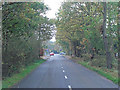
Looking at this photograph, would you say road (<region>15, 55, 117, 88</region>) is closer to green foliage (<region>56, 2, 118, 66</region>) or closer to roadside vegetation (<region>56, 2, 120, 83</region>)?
roadside vegetation (<region>56, 2, 120, 83</region>)

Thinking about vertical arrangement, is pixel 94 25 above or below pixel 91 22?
below

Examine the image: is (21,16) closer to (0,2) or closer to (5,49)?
(0,2)

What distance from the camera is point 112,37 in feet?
90.7

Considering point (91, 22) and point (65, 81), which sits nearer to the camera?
point (65, 81)

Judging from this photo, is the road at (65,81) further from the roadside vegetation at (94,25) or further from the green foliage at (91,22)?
the green foliage at (91,22)

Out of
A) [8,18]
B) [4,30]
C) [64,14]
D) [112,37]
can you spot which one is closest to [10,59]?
[4,30]

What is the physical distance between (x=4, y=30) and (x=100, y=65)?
15.9 meters

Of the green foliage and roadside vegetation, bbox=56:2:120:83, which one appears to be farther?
the green foliage

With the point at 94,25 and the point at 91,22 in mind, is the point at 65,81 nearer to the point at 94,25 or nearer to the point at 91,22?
the point at 94,25

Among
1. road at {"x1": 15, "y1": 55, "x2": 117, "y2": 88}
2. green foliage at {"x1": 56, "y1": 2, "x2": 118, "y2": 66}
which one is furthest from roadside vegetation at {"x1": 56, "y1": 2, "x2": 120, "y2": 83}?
road at {"x1": 15, "y1": 55, "x2": 117, "y2": 88}

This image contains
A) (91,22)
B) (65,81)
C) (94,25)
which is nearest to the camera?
(65,81)

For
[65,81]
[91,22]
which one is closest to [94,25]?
[91,22]

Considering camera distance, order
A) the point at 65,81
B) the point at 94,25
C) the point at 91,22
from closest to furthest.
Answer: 1. the point at 65,81
2. the point at 94,25
3. the point at 91,22

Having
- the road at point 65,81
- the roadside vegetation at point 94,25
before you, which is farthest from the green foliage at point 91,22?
the road at point 65,81
